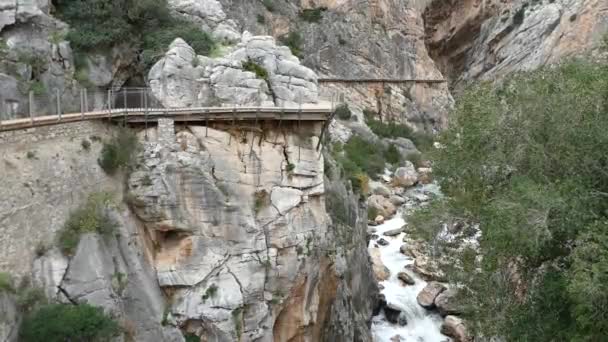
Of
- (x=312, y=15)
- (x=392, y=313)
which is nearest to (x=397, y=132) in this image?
(x=312, y=15)

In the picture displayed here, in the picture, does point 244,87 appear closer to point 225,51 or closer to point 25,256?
point 225,51

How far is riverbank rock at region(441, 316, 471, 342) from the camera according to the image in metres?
20.8

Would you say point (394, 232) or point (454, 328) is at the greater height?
point (394, 232)

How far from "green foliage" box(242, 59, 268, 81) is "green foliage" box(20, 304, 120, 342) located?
9173mm

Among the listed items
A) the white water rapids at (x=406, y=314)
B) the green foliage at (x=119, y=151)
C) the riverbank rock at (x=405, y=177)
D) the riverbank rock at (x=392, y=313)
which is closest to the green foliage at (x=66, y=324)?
the green foliage at (x=119, y=151)

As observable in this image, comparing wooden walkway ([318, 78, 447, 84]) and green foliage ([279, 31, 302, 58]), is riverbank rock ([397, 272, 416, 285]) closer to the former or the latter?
wooden walkway ([318, 78, 447, 84])

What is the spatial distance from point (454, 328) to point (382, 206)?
1215 cm

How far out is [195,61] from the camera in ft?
57.0

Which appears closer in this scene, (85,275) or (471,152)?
(471,152)

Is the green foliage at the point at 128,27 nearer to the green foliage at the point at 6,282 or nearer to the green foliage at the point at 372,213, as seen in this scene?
the green foliage at the point at 6,282

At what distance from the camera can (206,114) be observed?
49.3 ft

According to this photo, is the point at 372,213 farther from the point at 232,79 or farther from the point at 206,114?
the point at 206,114

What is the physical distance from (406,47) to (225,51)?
3158cm

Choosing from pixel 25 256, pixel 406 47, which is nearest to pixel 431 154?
pixel 25 256
